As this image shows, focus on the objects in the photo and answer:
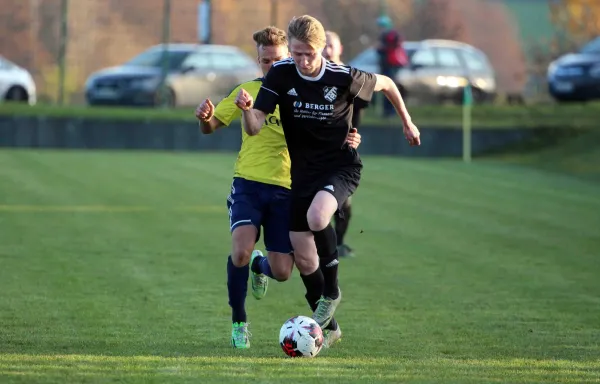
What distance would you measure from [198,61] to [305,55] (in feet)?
81.6

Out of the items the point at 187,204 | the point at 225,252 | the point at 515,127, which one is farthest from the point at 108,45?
the point at 225,252

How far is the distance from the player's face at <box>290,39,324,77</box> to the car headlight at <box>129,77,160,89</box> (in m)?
23.6

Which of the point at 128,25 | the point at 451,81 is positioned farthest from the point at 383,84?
the point at 128,25

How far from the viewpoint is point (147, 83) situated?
31438 millimetres

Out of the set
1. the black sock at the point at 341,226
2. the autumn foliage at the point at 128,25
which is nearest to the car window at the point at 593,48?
the autumn foliage at the point at 128,25

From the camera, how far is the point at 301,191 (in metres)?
8.21

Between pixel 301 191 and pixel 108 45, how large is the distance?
54636 mm

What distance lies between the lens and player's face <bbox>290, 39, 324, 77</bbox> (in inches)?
309

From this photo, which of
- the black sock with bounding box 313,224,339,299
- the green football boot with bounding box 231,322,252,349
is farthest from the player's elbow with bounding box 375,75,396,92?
the green football boot with bounding box 231,322,252,349

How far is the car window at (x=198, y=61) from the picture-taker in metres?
32.2

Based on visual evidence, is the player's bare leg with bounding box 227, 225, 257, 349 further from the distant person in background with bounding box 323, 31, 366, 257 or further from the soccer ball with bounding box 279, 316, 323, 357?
the distant person in background with bounding box 323, 31, 366, 257

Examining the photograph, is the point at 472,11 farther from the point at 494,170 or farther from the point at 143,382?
the point at 143,382

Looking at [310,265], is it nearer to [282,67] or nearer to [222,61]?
[282,67]

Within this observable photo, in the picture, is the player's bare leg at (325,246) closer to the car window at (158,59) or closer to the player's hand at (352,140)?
the player's hand at (352,140)
